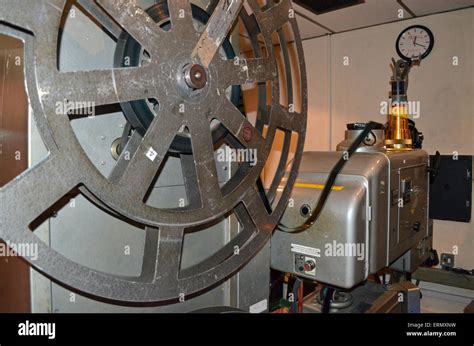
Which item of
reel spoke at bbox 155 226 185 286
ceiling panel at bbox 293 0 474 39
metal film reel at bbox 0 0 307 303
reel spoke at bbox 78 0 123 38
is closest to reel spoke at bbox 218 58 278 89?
metal film reel at bbox 0 0 307 303

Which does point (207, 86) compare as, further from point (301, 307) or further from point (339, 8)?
point (339, 8)

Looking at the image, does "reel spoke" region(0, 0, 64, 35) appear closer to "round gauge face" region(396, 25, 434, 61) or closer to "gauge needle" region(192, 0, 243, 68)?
"gauge needle" region(192, 0, 243, 68)

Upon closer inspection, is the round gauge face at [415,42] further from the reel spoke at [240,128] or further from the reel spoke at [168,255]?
the reel spoke at [168,255]

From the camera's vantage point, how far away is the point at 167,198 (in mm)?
880

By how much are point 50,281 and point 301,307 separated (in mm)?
863

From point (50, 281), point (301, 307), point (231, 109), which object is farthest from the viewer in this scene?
point (301, 307)

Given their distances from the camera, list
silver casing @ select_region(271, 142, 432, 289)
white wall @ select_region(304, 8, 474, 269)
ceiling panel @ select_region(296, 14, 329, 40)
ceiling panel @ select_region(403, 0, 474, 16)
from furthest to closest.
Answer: ceiling panel @ select_region(296, 14, 329, 40) → white wall @ select_region(304, 8, 474, 269) → ceiling panel @ select_region(403, 0, 474, 16) → silver casing @ select_region(271, 142, 432, 289)

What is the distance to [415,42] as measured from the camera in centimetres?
262

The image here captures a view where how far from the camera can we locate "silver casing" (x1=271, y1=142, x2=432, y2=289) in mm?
1043

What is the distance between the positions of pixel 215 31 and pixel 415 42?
241 cm

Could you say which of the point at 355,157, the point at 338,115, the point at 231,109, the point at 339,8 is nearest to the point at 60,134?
the point at 231,109

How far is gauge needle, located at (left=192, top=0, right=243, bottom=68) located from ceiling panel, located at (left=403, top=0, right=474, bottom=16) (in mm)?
2020

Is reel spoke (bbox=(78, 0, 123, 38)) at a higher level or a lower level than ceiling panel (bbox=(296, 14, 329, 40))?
lower

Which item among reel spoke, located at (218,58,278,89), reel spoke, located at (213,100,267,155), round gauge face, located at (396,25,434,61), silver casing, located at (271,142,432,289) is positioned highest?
round gauge face, located at (396,25,434,61)
